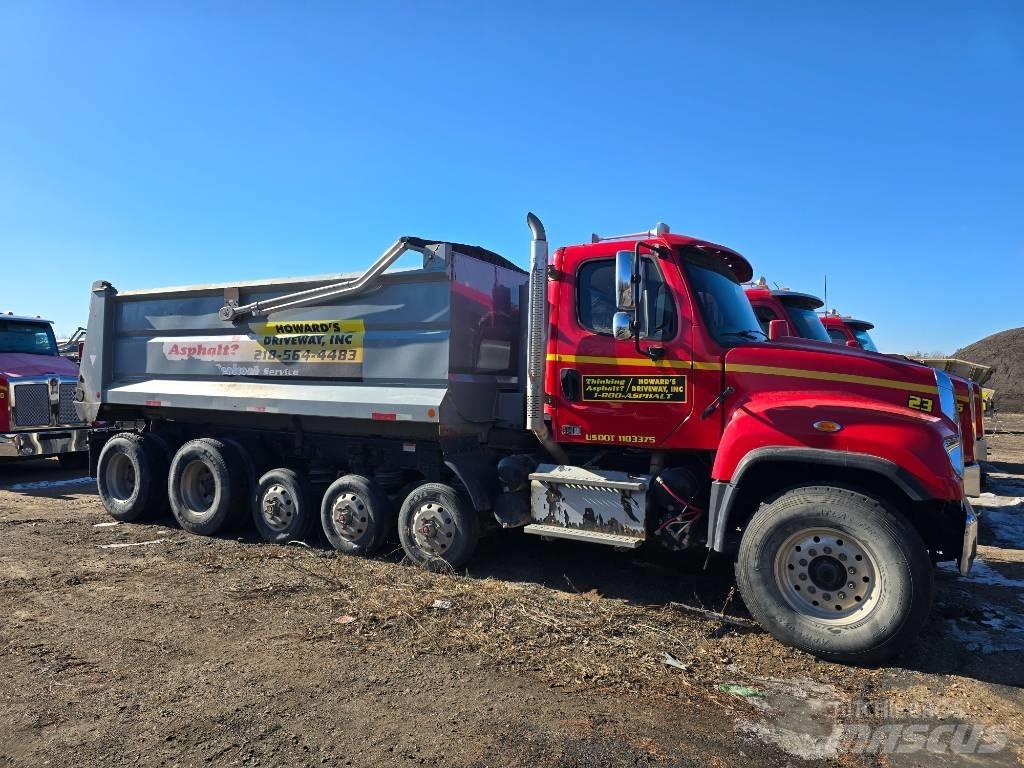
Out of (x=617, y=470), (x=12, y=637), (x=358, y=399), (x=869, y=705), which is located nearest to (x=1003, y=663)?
(x=869, y=705)

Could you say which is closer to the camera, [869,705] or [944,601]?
[869,705]

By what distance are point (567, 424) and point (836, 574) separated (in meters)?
2.14

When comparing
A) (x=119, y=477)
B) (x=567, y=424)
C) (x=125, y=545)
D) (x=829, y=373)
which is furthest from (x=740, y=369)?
(x=119, y=477)

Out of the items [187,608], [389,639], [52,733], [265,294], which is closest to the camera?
[52,733]

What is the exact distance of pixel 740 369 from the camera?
16.2 ft

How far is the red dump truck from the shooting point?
4.39 m

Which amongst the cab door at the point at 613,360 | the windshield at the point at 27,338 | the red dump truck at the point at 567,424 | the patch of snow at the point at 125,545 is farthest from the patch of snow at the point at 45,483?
the cab door at the point at 613,360

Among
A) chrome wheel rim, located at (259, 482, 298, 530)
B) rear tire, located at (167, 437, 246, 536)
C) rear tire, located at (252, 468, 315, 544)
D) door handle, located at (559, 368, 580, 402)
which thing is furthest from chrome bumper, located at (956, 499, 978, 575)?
rear tire, located at (167, 437, 246, 536)

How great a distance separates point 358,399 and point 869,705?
4.44 m

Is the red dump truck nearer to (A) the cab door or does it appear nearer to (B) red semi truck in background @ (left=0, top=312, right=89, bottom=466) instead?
(A) the cab door

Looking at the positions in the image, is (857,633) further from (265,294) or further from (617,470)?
(265,294)

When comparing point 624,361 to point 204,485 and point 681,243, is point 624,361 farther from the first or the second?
point 204,485

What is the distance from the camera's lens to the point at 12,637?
462 centimetres

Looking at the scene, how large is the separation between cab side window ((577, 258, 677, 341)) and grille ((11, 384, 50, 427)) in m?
10.2
